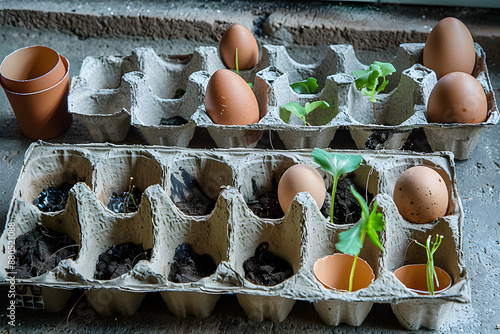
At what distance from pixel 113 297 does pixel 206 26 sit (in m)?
1.54

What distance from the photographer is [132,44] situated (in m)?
2.65

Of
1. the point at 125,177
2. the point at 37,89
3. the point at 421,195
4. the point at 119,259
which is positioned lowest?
the point at 119,259

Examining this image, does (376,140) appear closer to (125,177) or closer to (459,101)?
(459,101)

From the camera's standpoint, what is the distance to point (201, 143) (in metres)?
2.10

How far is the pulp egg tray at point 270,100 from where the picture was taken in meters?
1.85

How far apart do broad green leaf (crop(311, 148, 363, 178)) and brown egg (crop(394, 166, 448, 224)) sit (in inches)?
6.2

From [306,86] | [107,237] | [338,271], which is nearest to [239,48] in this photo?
[306,86]

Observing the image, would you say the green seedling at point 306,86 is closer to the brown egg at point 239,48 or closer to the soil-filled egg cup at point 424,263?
the brown egg at point 239,48

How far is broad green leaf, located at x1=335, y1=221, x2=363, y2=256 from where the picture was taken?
123 centimetres

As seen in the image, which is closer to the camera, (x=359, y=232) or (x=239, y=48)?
(x=359, y=232)

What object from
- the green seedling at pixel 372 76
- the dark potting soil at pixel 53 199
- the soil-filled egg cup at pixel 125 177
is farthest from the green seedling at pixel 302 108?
the dark potting soil at pixel 53 199

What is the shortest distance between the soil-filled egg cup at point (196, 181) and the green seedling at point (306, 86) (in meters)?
0.55

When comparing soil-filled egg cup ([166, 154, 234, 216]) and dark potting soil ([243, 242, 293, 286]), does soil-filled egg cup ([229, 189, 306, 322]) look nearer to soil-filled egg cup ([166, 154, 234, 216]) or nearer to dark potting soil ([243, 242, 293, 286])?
dark potting soil ([243, 242, 293, 286])

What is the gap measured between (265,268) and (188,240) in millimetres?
259
